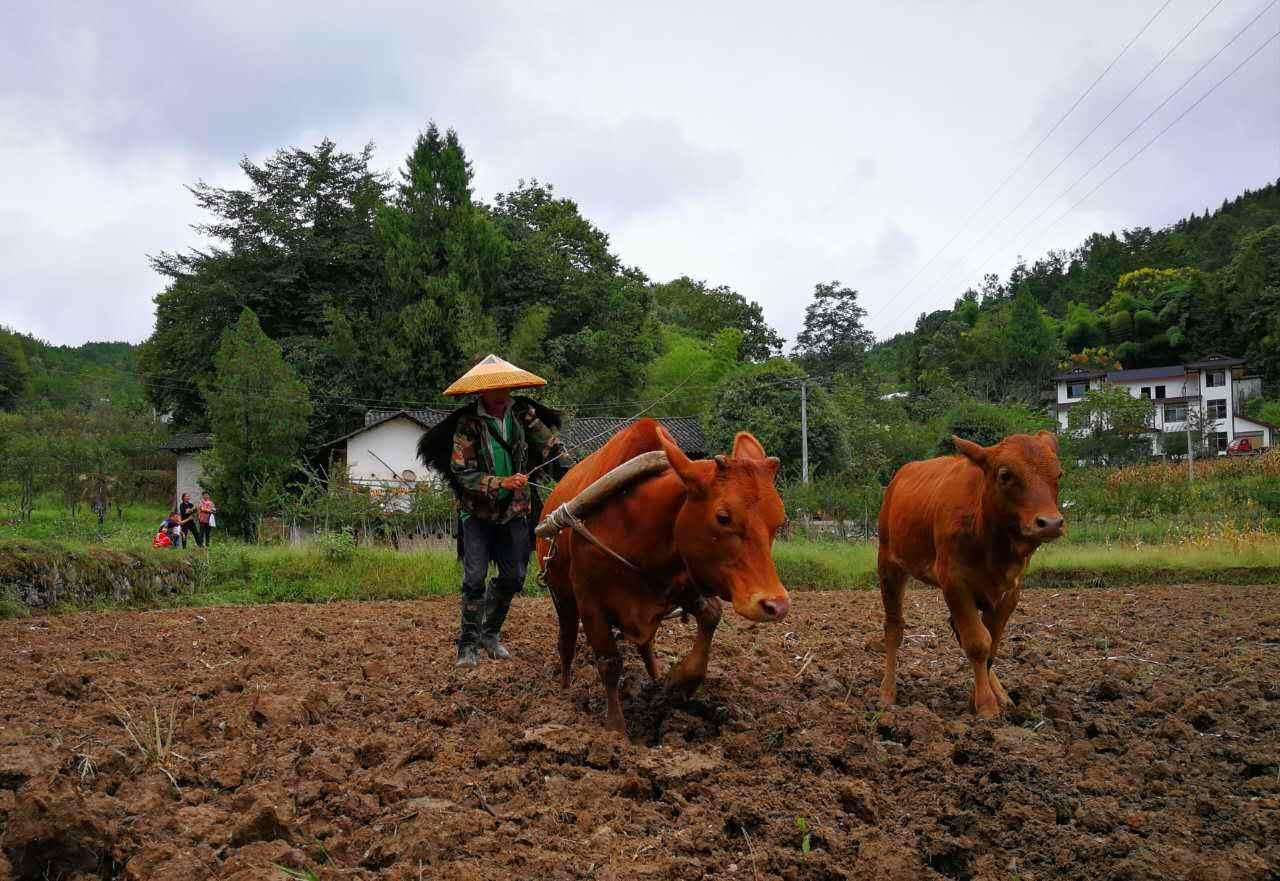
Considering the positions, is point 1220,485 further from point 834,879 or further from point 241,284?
point 241,284

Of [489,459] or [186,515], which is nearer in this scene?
[489,459]

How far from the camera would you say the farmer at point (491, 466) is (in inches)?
254

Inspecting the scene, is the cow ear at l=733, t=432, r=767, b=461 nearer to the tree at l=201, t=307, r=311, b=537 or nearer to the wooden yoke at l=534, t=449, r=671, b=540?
the wooden yoke at l=534, t=449, r=671, b=540

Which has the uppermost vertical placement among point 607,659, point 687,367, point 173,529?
point 687,367

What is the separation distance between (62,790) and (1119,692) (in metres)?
5.25

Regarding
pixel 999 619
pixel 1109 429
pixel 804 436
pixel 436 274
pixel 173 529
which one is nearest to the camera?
pixel 999 619

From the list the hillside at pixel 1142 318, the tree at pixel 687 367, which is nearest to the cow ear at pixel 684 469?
the tree at pixel 687 367

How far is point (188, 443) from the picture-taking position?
4131 cm

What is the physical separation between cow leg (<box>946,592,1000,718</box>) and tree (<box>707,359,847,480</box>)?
89.8ft

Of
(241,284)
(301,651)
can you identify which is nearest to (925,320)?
(241,284)

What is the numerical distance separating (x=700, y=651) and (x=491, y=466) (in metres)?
2.34

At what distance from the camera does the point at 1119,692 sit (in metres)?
5.61

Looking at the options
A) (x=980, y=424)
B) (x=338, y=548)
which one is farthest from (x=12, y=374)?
(x=980, y=424)

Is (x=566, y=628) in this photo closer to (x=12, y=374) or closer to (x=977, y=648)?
(x=977, y=648)
